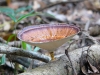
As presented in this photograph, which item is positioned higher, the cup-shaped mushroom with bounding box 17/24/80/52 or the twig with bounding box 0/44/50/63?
the cup-shaped mushroom with bounding box 17/24/80/52

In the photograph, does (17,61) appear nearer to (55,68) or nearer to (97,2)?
(55,68)

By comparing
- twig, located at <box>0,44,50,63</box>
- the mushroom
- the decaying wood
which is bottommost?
the decaying wood

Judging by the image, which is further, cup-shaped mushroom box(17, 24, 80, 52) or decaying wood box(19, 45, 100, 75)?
cup-shaped mushroom box(17, 24, 80, 52)

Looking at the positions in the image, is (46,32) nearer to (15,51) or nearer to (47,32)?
(47,32)

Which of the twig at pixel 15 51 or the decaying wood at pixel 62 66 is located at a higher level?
the twig at pixel 15 51

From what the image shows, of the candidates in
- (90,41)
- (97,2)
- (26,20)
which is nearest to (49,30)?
(90,41)

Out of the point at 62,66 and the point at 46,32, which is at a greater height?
the point at 46,32

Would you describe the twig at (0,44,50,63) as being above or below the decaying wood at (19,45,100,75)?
above

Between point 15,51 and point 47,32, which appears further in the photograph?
point 47,32

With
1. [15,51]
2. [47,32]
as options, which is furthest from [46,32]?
[15,51]

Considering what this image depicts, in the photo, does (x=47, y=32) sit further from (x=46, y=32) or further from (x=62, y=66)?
(x=62, y=66)

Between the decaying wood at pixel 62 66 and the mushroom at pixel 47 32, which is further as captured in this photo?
the mushroom at pixel 47 32
